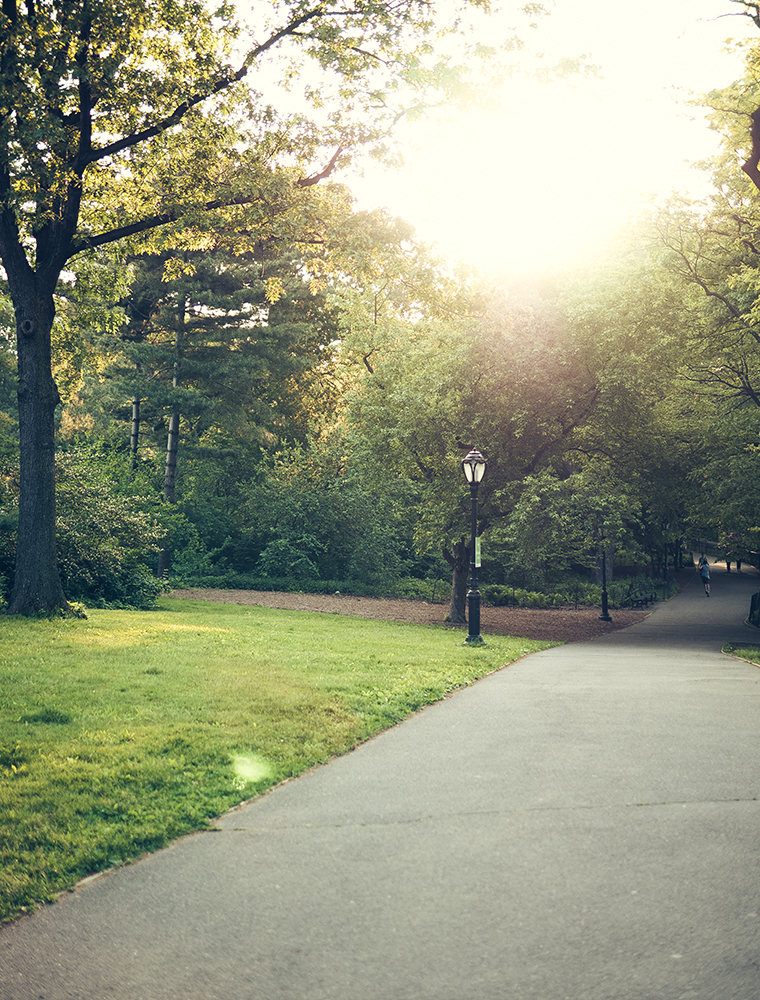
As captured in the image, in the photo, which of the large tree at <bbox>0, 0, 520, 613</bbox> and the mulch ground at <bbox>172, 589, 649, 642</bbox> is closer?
the large tree at <bbox>0, 0, 520, 613</bbox>

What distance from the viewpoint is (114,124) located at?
47.4 feet

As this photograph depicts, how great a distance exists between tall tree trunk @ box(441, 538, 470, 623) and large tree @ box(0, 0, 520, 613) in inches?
395

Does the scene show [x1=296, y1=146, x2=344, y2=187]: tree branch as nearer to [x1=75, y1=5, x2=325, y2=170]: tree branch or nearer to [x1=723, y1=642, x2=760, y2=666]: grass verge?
[x1=75, y1=5, x2=325, y2=170]: tree branch

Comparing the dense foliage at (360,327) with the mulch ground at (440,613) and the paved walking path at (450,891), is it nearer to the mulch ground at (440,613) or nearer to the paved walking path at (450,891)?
the mulch ground at (440,613)

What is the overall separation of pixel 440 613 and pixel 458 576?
3569 millimetres

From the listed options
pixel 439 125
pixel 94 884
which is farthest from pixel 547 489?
pixel 94 884

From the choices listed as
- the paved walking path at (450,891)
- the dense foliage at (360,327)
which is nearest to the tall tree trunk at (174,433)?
the dense foliage at (360,327)

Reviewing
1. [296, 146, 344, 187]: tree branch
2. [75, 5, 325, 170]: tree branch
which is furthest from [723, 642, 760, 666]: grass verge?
[75, 5, 325, 170]: tree branch

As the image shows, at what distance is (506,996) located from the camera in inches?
117

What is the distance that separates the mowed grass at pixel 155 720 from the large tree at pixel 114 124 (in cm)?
375

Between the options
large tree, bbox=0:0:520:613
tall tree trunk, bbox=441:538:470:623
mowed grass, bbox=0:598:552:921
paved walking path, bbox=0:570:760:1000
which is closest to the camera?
paved walking path, bbox=0:570:760:1000

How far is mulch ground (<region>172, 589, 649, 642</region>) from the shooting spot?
21672 millimetres

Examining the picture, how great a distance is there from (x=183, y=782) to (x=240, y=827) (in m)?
0.88

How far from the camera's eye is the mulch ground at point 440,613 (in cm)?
2167
